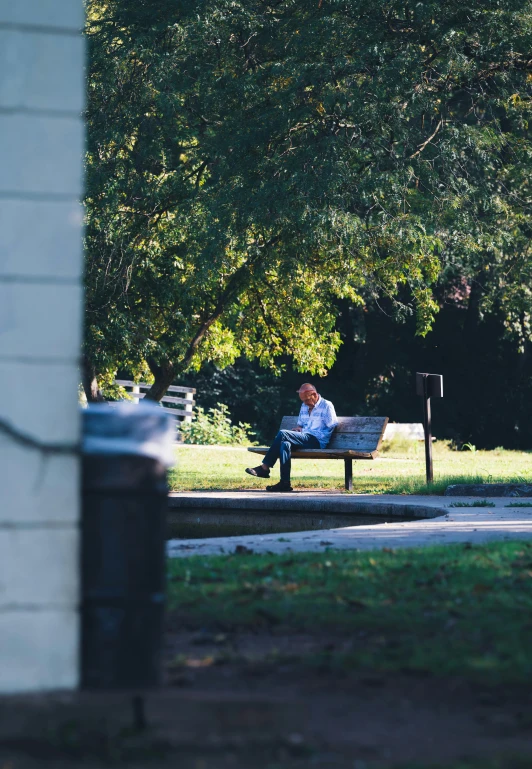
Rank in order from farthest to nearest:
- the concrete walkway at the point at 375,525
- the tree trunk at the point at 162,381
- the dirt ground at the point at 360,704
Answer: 1. the tree trunk at the point at 162,381
2. the concrete walkway at the point at 375,525
3. the dirt ground at the point at 360,704

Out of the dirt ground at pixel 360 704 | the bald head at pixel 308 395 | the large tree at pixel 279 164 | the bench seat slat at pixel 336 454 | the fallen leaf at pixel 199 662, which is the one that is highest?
the large tree at pixel 279 164

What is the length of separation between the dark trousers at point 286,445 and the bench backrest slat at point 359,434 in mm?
306

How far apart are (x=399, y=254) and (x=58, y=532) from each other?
12.4 meters

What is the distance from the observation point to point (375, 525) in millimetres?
9297

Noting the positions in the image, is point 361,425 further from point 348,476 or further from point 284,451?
point 284,451

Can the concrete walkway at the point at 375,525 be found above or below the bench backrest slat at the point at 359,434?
below

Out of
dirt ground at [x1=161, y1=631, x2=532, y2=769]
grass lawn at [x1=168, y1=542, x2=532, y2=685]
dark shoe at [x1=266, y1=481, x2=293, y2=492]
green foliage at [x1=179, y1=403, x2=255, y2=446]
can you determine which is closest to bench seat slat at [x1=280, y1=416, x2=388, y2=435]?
dark shoe at [x1=266, y1=481, x2=293, y2=492]

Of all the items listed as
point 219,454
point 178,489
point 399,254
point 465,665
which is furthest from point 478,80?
point 465,665

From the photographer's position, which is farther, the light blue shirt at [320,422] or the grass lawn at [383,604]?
the light blue shirt at [320,422]

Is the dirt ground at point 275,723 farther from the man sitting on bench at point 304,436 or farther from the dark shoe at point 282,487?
the man sitting on bench at point 304,436

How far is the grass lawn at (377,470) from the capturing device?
14.5 meters

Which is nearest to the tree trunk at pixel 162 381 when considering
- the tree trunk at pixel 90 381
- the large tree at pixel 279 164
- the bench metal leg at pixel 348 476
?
the large tree at pixel 279 164

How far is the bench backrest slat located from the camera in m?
14.0

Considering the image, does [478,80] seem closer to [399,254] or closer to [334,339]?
[399,254]
